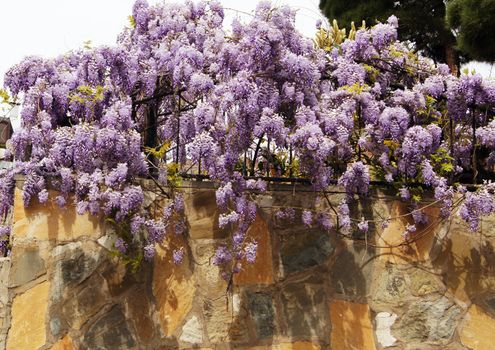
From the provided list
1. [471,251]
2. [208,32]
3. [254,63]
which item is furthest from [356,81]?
[471,251]

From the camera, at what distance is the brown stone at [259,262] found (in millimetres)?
3670

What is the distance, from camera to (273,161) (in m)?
4.17

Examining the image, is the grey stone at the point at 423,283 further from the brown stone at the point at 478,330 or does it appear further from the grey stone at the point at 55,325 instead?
the grey stone at the point at 55,325

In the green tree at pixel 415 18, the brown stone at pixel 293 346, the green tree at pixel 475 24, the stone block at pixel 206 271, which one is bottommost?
the brown stone at pixel 293 346

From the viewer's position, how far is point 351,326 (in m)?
3.68

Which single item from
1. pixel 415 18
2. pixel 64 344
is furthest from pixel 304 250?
pixel 415 18

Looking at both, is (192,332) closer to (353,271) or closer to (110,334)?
(110,334)

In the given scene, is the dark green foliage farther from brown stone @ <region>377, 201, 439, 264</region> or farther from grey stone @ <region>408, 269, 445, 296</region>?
grey stone @ <region>408, 269, 445, 296</region>

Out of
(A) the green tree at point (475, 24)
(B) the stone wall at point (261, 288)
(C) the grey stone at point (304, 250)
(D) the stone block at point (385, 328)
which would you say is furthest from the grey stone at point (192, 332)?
(A) the green tree at point (475, 24)

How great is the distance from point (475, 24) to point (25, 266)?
6876 millimetres

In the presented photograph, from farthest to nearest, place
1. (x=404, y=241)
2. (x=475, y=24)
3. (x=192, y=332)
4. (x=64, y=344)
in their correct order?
(x=475, y=24) < (x=404, y=241) < (x=192, y=332) < (x=64, y=344)

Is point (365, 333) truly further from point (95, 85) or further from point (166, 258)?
point (95, 85)

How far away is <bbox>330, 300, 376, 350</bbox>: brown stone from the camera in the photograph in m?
3.66

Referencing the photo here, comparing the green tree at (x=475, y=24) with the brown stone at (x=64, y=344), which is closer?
the brown stone at (x=64, y=344)
